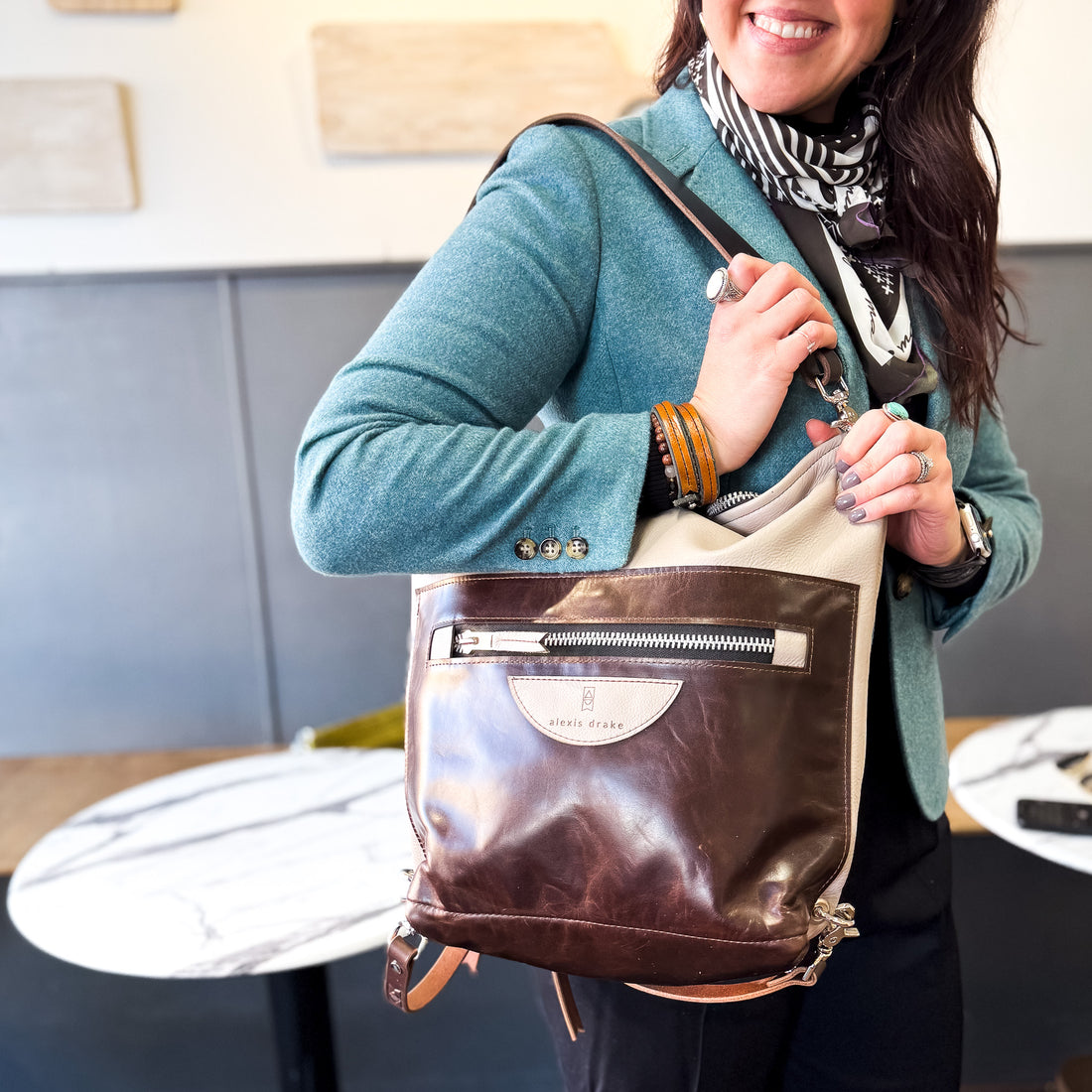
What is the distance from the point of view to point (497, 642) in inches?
22.4

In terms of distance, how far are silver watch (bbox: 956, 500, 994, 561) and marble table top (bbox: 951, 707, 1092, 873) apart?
1.96ft

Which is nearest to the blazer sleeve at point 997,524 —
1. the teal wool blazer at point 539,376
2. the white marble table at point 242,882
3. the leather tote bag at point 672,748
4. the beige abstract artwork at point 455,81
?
the teal wool blazer at point 539,376

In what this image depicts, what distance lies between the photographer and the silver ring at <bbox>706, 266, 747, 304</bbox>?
0.56 meters

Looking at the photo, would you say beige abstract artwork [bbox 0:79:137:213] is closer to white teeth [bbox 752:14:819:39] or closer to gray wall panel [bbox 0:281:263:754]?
gray wall panel [bbox 0:281:263:754]

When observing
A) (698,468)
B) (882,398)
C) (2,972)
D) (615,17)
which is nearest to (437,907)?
(698,468)

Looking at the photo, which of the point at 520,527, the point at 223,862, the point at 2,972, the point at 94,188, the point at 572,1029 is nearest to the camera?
the point at 520,527

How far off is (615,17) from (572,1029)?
1970 mm

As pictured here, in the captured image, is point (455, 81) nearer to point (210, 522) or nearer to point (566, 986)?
point (210, 522)

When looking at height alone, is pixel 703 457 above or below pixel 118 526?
above

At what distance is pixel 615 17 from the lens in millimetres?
2002

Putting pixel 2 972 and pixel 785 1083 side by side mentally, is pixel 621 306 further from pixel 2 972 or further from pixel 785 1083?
pixel 2 972

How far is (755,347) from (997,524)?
0.33 metres

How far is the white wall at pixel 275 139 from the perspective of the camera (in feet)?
6.44

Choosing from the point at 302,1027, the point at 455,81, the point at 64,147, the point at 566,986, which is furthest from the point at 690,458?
the point at 64,147
